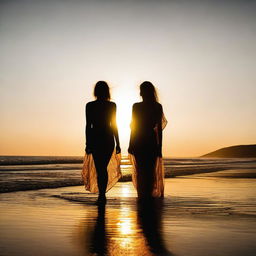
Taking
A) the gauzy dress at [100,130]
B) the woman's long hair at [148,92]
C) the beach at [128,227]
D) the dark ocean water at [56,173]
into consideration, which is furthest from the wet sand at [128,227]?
the dark ocean water at [56,173]

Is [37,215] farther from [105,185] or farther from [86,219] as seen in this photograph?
[105,185]

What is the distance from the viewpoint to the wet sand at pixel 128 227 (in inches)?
156

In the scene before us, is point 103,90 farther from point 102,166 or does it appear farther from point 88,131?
point 102,166

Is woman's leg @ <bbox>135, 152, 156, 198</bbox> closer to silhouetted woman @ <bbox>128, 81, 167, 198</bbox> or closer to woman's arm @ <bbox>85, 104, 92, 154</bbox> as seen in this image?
silhouetted woman @ <bbox>128, 81, 167, 198</bbox>

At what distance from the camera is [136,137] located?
870 cm

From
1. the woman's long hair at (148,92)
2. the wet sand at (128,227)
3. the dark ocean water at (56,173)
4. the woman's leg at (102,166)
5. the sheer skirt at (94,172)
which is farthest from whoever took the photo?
the dark ocean water at (56,173)

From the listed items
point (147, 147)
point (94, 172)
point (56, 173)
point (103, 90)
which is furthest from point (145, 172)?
point (56, 173)

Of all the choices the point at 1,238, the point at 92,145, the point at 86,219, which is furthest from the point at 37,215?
the point at 92,145

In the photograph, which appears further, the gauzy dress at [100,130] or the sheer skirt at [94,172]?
the sheer skirt at [94,172]

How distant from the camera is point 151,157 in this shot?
28.5ft

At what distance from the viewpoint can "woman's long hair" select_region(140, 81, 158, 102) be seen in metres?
8.57

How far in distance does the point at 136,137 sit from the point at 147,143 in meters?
0.25

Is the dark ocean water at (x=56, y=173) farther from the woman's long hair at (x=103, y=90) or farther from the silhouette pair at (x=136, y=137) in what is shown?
the woman's long hair at (x=103, y=90)

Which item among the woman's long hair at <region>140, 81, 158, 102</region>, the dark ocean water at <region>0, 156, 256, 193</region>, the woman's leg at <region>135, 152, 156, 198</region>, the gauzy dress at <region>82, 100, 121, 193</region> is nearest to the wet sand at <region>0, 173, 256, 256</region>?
the woman's leg at <region>135, 152, 156, 198</region>
